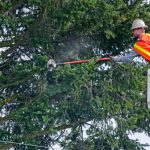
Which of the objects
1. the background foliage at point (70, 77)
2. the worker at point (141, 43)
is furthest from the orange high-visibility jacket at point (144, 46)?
the background foliage at point (70, 77)

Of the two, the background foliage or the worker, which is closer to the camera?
the worker

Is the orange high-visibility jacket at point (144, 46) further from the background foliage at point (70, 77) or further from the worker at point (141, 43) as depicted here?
the background foliage at point (70, 77)

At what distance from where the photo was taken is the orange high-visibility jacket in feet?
25.7

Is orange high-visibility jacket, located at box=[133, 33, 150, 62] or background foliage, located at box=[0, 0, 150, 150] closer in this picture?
orange high-visibility jacket, located at box=[133, 33, 150, 62]

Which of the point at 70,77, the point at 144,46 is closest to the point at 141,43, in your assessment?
the point at 144,46

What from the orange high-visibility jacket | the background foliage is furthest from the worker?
the background foliage

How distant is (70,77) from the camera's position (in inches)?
410

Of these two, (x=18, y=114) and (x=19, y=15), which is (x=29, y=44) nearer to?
(x=19, y=15)

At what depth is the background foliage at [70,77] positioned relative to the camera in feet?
34.4

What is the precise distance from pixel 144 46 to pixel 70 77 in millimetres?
2794

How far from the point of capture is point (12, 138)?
11.2m

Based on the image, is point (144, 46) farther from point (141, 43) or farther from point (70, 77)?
point (70, 77)

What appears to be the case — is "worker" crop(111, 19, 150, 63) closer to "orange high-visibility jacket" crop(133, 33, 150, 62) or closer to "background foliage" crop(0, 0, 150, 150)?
"orange high-visibility jacket" crop(133, 33, 150, 62)

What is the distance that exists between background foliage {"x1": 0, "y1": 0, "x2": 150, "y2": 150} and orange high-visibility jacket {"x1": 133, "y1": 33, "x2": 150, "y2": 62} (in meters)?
2.34
